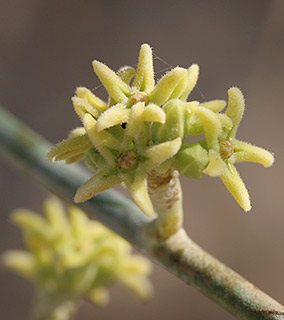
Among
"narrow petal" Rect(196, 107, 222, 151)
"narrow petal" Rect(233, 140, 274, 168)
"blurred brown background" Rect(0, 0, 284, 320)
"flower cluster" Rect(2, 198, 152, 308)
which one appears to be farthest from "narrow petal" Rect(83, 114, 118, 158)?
"blurred brown background" Rect(0, 0, 284, 320)

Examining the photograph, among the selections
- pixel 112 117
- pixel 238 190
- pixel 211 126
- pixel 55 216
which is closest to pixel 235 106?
pixel 211 126

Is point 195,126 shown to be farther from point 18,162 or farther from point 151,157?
point 18,162

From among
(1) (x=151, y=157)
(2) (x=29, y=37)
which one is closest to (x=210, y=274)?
(1) (x=151, y=157)

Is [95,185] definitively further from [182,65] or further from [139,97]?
[182,65]

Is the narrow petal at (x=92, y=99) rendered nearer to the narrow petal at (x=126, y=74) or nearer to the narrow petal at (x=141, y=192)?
the narrow petal at (x=126, y=74)

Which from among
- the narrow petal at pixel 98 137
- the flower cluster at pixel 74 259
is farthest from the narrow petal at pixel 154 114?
the flower cluster at pixel 74 259

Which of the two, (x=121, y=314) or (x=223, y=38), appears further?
(x=223, y=38)
